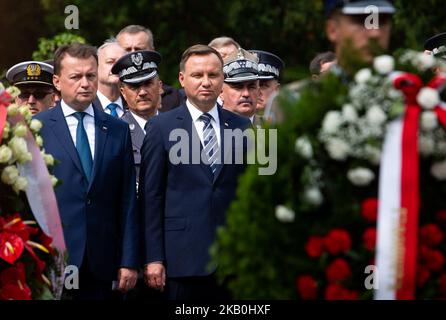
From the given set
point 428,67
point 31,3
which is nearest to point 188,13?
point 31,3

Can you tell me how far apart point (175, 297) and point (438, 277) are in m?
3.36

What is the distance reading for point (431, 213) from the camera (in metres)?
6.02

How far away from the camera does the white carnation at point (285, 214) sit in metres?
5.93

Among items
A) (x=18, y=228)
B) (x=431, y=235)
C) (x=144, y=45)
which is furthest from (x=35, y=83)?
(x=431, y=235)

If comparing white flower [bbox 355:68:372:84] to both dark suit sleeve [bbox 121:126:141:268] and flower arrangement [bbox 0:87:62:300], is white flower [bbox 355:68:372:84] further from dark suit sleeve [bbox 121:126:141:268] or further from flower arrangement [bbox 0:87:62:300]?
dark suit sleeve [bbox 121:126:141:268]

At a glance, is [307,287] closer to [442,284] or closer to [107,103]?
[442,284]

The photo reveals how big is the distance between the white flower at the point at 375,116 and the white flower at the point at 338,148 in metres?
0.17

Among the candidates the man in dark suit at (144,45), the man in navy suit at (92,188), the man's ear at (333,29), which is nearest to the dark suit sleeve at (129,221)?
the man in navy suit at (92,188)

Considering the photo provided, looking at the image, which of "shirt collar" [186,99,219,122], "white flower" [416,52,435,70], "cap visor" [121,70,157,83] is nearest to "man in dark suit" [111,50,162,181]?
"cap visor" [121,70,157,83]

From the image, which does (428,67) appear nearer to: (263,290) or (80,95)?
(263,290)

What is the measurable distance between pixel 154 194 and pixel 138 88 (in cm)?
170

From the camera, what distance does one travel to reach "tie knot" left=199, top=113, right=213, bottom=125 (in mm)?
9312

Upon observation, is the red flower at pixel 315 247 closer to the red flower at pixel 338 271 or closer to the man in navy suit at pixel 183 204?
the red flower at pixel 338 271

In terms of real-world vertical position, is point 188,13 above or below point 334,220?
above
